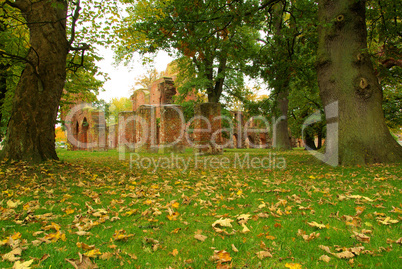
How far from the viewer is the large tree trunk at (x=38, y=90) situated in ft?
22.4

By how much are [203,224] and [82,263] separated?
129 cm

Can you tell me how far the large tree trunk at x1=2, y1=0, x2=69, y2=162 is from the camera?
6812mm

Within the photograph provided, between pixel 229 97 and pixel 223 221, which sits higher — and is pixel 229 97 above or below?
above

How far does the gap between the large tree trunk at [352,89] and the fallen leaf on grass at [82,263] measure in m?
6.69

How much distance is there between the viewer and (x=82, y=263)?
2.00 meters

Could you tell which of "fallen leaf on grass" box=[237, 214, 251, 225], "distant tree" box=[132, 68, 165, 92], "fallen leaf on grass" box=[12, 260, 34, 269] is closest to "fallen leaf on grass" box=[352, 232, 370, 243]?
"fallen leaf on grass" box=[237, 214, 251, 225]

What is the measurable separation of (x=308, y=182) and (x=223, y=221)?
2895 mm

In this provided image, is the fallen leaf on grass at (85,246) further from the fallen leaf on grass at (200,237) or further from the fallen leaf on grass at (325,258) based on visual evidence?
the fallen leaf on grass at (325,258)

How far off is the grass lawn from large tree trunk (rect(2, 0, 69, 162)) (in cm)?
214

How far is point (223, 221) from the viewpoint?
280 cm

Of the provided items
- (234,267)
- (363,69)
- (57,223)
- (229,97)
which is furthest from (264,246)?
(229,97)

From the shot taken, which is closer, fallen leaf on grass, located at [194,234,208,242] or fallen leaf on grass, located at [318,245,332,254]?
fallen leaf on grass, located at [318,245,332,254]

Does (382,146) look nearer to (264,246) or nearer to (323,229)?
(323,229)

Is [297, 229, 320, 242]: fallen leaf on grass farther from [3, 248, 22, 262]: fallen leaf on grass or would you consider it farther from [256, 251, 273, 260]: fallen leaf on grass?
[3, 248, 22, 262]: fallen leaf on grass
